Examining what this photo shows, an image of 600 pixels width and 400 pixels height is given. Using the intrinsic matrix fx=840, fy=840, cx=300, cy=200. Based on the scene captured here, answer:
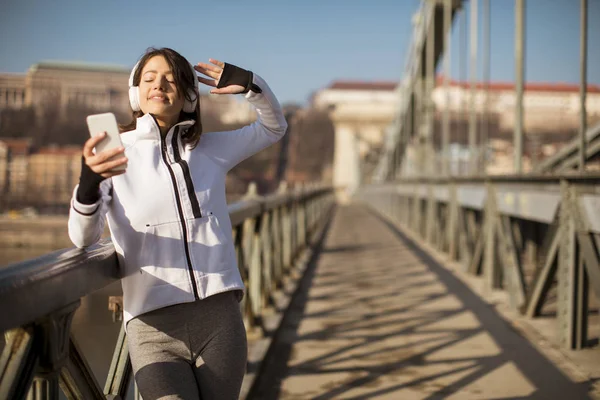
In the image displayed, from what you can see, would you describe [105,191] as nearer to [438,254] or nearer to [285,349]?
[285,349]

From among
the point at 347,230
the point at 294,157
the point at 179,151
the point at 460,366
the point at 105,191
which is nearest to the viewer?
the point at 105,191

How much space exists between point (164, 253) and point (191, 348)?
0.26 metres

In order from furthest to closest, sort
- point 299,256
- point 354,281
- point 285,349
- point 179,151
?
1. point 299,256
2. point 354,281
3. point 285,349
4. point 179,151

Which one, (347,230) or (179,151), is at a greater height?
(179,151)

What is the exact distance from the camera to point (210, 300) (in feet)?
7.30

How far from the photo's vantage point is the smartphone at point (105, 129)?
6.03 ft

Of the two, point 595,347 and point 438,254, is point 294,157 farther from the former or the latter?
point 595,347

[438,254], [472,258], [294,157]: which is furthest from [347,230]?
[294,157]

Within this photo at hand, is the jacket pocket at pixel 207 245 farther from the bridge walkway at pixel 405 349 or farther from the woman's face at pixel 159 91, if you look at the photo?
the bridge walkway at pixel 405 349

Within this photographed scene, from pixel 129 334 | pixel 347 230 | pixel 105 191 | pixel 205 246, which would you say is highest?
pixel 105 191

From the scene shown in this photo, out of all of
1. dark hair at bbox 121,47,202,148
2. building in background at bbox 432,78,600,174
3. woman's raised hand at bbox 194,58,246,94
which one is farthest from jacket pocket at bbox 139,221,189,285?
building in background at bbox 432,78,600,174

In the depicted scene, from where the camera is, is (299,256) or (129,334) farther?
(299,256)

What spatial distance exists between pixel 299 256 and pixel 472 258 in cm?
301

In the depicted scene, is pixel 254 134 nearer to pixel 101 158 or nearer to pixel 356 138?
pixel 101 158
